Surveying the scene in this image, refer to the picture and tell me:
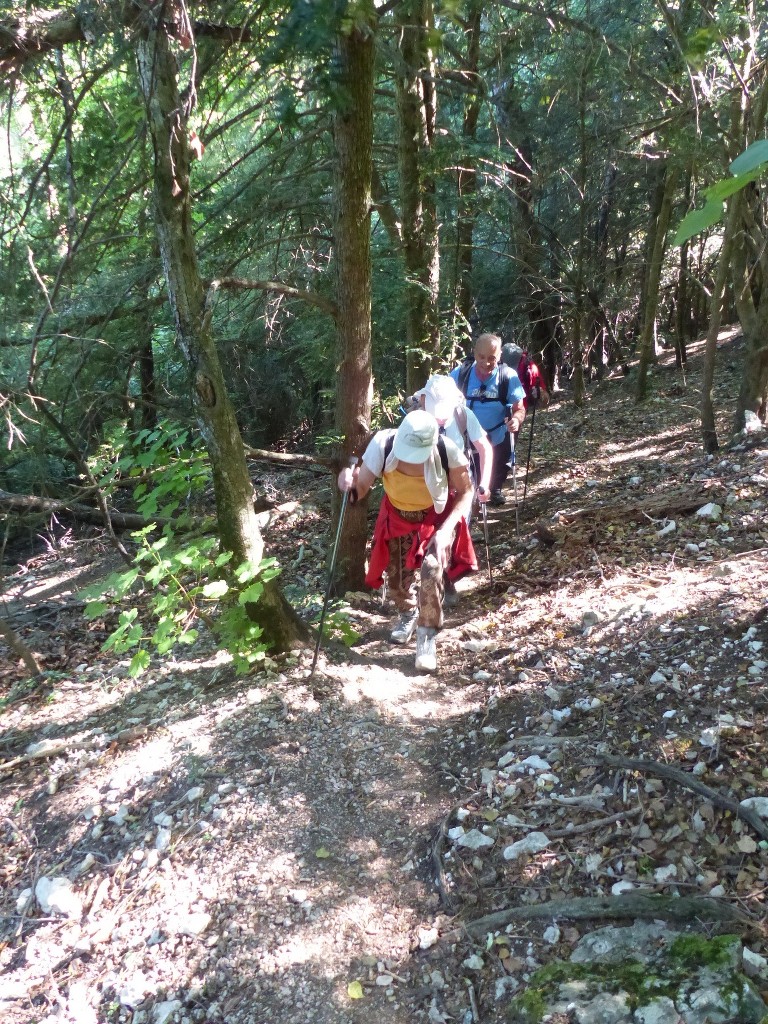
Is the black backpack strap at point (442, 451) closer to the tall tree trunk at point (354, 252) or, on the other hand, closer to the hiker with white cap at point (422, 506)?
the hiker with white cap at point (422, 506)

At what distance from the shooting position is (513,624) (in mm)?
5215

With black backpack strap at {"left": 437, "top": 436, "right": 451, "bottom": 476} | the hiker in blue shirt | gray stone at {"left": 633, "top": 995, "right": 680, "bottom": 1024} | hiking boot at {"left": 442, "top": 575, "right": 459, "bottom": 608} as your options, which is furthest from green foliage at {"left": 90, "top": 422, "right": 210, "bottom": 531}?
gray stone at {"left": 633, "top": 995, "right": 680, "bottom": 1024}

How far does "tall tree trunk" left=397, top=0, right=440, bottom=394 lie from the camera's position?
6781 millimetres

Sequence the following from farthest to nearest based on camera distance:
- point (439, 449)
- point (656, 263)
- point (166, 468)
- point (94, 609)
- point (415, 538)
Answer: point (656, 263) < point (415, 538) < point (439, 449) < point (166, 468) < point (94, 609)

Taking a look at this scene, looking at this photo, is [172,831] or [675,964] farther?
[172,831]

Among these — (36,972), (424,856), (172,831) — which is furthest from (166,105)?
(36,972)

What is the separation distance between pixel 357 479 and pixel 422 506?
54 centimetres

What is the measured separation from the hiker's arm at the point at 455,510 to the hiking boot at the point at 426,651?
20.8 inches

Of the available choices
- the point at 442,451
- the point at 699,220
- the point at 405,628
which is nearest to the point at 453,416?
the point at 442,451

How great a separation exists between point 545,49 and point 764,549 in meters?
7.59

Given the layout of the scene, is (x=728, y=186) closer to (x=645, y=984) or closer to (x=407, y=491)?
(x=645, y=984)

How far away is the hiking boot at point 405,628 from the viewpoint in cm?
529

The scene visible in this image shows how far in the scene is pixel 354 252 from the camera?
498cm

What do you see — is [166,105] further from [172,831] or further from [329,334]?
[329,334]
